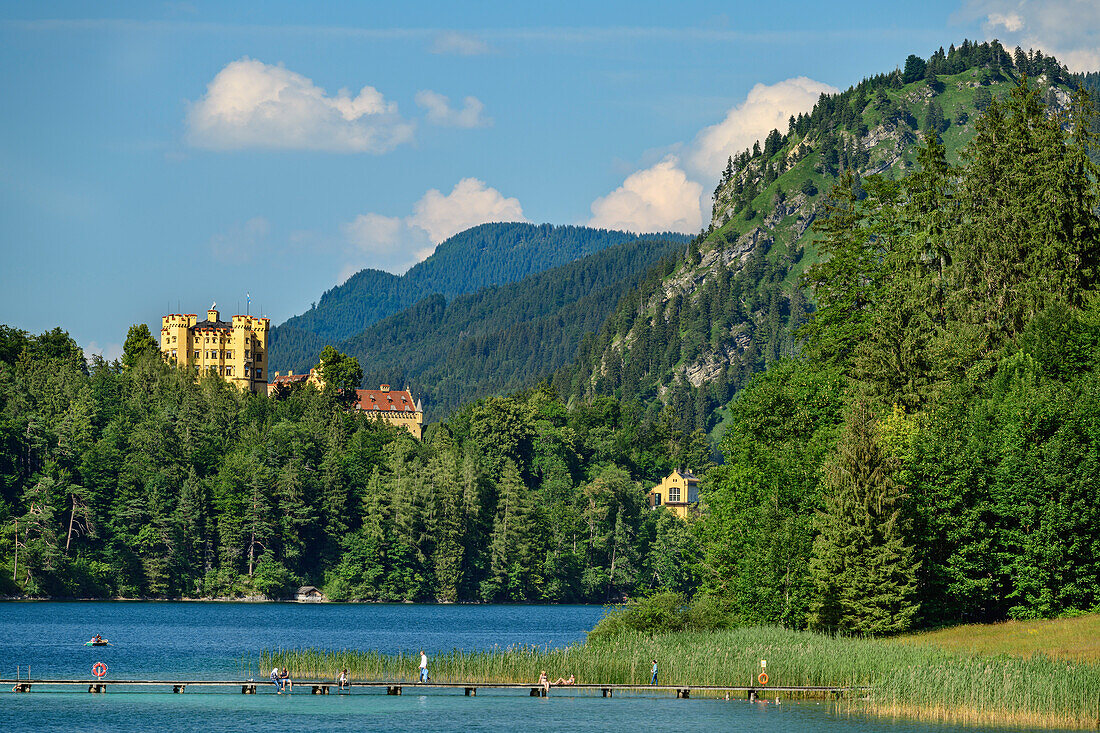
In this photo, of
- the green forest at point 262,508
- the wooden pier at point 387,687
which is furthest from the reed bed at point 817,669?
the green forest at point 262,508

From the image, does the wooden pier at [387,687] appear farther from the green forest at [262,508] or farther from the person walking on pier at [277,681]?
the green forest at [262,508]

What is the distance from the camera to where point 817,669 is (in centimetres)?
5909

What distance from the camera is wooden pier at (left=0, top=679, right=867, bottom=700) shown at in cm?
5944

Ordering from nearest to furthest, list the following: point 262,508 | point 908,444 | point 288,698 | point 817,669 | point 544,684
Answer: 1. point 817,669
2. point 288,698
3. point 544,684
4. point 908,444
5. point 262,508

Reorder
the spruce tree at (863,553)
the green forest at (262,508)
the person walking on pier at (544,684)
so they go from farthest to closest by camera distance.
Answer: the green forest at (262,508) < the spruce tree at (863,553) < the person walking on pier at (544,684)

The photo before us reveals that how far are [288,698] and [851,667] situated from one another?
2399 cm

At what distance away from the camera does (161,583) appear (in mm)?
144625

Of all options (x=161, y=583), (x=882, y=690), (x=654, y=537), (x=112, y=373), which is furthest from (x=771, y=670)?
(x=112, y=373)

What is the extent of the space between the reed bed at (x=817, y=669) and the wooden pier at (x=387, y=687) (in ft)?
4.01

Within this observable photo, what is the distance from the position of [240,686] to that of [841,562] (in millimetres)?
28389

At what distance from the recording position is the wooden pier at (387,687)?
5944 cm

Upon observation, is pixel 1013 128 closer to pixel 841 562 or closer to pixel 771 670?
pixel 841 562

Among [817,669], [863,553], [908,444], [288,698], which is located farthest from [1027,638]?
[288,698]

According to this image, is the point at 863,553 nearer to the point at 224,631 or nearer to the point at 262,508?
the point at 224,631
